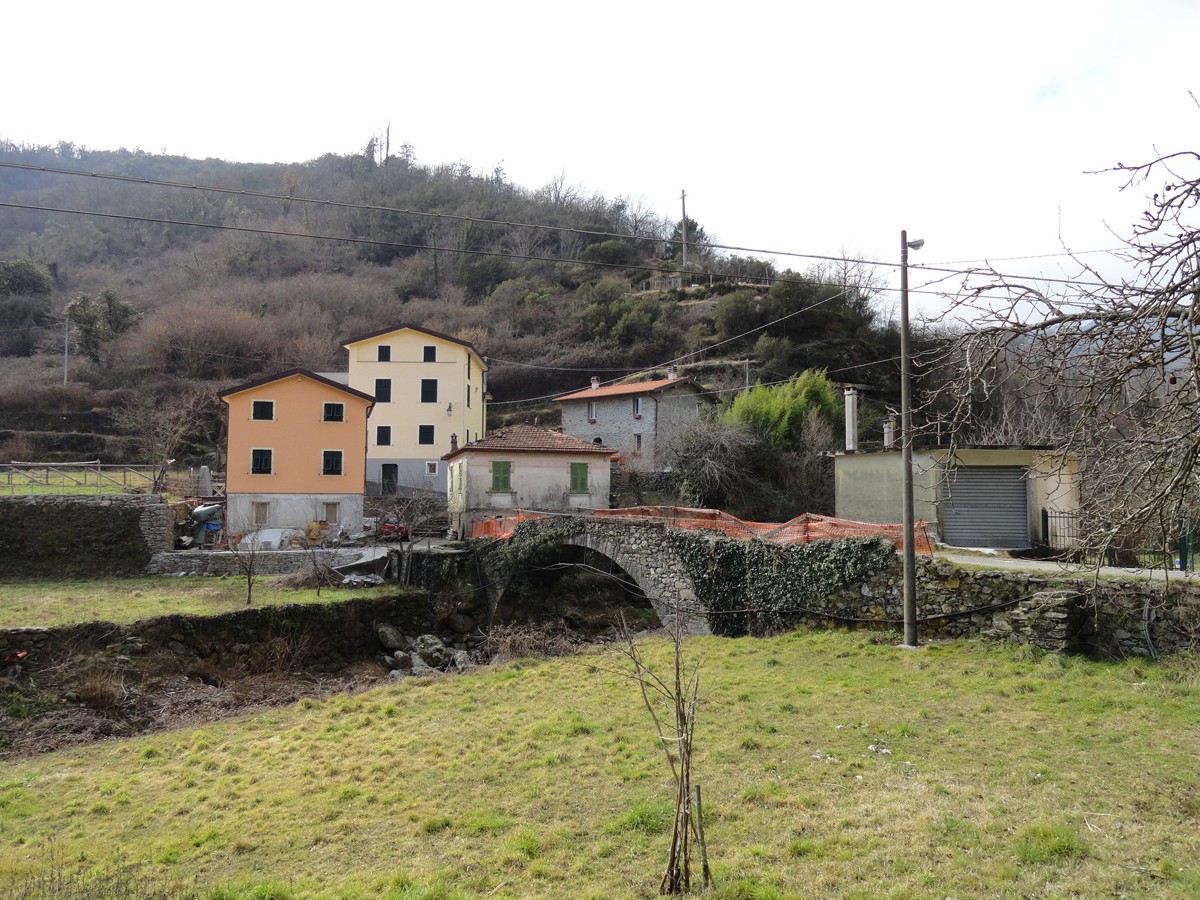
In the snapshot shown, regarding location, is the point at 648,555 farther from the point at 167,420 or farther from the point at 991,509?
the point at 167,420

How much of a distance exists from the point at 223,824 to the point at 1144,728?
9.76 metres

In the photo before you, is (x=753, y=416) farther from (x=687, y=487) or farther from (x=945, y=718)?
(x=945, y=718)

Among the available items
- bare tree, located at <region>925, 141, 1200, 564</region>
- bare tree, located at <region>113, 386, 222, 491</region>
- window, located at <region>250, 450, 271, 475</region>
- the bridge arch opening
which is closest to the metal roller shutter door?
the bridge arch opening

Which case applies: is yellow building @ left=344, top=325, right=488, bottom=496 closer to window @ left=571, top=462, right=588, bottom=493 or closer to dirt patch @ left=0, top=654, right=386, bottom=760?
window @ left=571, top=462, right=588, bottom=493

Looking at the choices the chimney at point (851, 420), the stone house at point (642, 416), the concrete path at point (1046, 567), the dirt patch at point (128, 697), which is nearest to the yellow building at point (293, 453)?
the stone house at point (642, 416)

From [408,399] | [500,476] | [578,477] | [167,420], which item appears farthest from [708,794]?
[167,420]

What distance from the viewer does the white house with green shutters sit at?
99.8 feet

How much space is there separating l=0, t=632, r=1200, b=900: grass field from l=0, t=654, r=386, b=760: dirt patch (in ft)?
4.97

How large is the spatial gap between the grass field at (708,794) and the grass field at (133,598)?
7140 millimetres

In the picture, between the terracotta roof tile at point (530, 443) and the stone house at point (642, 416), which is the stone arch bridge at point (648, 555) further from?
the stone house at point (642, 416)

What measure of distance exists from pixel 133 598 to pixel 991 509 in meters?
23.1

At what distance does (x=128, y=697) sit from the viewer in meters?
15.2

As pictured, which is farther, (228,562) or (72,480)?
(72,480)

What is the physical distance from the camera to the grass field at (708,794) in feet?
18.7
